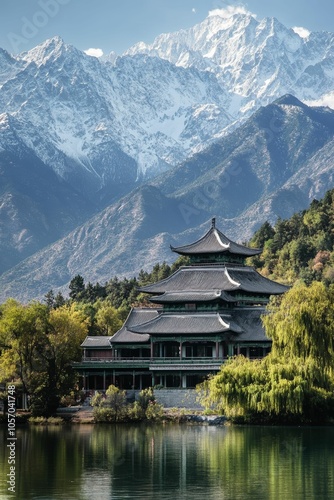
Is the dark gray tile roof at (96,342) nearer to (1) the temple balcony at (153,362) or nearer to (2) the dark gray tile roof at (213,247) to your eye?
(1) the temple balcony at (153,362)

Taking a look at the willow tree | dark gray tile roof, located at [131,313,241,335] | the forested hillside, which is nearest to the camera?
the willow tree

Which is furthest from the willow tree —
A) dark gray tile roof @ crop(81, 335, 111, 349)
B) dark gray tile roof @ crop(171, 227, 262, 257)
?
dark gray tile roof @ crop(171, 227, 262, 257)

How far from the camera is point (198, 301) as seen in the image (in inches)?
3644

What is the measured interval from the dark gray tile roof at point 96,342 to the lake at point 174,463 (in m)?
18.3

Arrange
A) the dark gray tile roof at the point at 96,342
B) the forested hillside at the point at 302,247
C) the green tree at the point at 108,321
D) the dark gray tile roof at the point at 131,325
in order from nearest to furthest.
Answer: the dark gray tile roof at the point at 131,325, the dark gray tile roof at the point at 96,342, the green tree at the point at 108,321, the forested hillside at the point at 302,247

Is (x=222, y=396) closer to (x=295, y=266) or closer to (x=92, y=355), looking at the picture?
(x=92, y=355)

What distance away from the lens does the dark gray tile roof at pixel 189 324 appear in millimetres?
89188

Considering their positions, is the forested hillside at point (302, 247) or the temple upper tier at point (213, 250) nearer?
the temple upper tier at point (213, 250)

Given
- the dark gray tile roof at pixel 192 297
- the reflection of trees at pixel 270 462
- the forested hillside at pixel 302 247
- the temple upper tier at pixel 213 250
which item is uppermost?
the forested hillside at pixel 302 247

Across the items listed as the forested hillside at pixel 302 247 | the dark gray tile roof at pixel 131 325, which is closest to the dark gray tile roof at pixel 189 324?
the dark gray tile roof at pixel 131 325

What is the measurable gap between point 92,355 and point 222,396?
22.6 meters

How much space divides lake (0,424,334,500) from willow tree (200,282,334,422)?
1.53 m

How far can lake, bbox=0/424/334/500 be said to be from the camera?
5056cm

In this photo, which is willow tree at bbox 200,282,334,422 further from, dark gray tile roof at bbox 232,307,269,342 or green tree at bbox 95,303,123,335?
green tree at bbox 95,303,123,335
